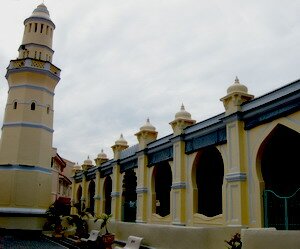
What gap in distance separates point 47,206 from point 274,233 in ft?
54.1

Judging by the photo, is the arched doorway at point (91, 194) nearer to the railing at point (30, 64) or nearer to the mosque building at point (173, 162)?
the mosque building at point (173, 162)

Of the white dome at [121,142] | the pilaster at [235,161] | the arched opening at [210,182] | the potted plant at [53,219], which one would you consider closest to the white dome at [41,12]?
the white dome at [121,142]

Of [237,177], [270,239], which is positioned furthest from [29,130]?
[270,239]

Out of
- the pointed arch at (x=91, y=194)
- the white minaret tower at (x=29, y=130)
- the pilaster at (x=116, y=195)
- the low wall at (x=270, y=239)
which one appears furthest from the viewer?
the pointed arch at (x=91, y=194)

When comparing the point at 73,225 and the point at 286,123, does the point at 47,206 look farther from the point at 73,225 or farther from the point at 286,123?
the point at 286,123

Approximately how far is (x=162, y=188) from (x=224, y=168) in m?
7.10

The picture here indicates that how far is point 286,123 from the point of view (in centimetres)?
1135

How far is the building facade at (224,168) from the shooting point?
38.6ft

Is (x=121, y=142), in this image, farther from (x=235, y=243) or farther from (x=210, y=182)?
(x=235, y=243)

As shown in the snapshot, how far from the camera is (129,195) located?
2167 centimetres

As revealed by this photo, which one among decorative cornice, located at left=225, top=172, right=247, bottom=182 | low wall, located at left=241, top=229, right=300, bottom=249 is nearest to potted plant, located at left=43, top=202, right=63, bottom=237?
decorative cornice, located at left=225, top=172, right=247, bottom=182

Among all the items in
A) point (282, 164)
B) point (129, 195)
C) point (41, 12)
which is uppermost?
point (41, 12)

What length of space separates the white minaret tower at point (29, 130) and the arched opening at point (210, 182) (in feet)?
31.1

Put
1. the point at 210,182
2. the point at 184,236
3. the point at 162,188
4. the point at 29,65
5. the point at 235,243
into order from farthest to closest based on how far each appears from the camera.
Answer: the point at 29,65, the point at 162,188, the point at 210,182, the point at 184,236, the point at 235,243
